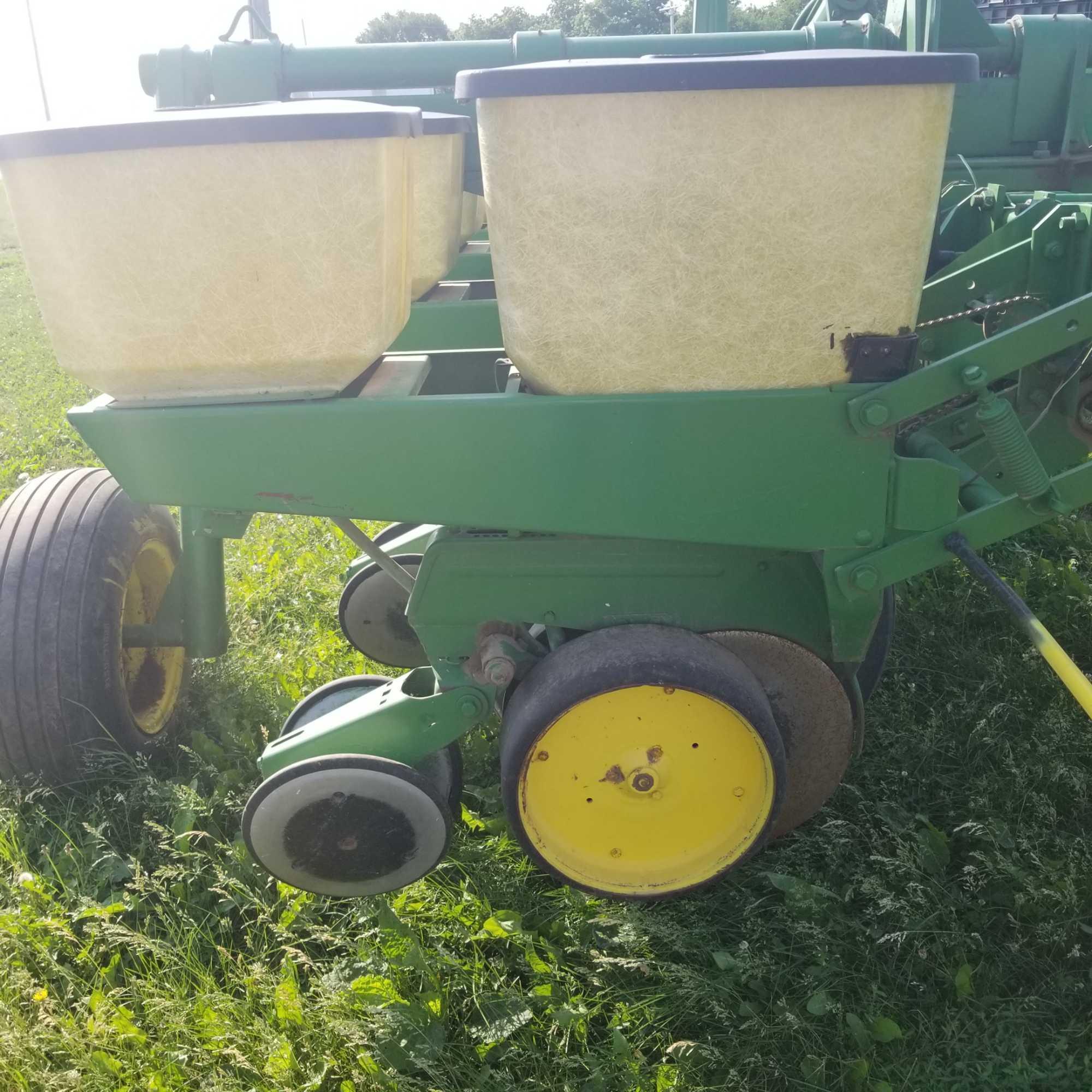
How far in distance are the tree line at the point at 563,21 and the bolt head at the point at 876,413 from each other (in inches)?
1666

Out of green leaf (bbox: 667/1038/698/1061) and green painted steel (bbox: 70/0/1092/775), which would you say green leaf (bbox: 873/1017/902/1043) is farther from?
green painted steel (bbox: 70/0/1092/775)

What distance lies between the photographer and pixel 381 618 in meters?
3.02

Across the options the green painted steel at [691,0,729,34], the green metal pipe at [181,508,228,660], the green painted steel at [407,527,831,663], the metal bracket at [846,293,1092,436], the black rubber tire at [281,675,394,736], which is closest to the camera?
the metal bracket at [846,293,1092,436]

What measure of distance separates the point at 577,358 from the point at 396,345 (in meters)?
1.39

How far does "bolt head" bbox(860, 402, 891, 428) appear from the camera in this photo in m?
1.83

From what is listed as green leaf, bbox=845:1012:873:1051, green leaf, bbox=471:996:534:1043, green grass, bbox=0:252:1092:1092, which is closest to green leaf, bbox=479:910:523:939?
green grass, bbox=0:252:1092:1092

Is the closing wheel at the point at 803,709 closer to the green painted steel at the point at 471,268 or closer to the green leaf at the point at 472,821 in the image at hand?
the green leaf at the point at 472,821

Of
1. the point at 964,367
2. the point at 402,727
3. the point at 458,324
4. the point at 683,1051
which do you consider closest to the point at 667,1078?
the point at 683,1051

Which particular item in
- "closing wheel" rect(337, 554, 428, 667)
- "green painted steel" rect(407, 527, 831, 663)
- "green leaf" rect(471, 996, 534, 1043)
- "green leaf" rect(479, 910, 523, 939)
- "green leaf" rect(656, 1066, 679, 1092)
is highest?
"green painted steel" rect(407, 527, 831, 663)

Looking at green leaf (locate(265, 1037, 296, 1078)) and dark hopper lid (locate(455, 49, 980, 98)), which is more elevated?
dark hopper lid (locate(455, 49, 980, 98))

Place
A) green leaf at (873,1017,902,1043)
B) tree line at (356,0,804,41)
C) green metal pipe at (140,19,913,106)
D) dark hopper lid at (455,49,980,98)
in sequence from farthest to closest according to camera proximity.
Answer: tree line at (356,0,804,41)
green metal pipe at (140,19,913,106)
green leaf at (873,1017,902,1043)
dark hopper lid at (455,49,980,98)

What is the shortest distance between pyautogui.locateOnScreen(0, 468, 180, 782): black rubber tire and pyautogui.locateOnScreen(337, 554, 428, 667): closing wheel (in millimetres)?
607

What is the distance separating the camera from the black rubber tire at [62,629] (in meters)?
2.48

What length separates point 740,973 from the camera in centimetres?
211
